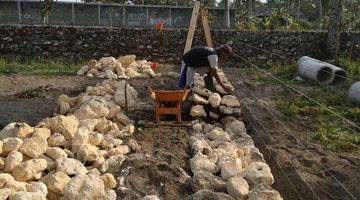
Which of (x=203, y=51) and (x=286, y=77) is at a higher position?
(x=203, y=51)

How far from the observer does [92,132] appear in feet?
19.7

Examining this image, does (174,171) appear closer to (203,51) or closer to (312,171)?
(312,171)

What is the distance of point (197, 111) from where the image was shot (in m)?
7.36

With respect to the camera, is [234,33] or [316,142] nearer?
[316,142]

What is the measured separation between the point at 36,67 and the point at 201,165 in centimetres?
851

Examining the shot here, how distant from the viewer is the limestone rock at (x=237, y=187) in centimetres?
476

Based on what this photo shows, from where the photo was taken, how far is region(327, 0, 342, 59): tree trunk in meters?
14.1

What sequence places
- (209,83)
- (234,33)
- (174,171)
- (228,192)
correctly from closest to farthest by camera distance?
(228,192), (174,171), (209,83), (234,33)

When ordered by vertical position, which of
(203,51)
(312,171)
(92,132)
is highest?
(203,51)

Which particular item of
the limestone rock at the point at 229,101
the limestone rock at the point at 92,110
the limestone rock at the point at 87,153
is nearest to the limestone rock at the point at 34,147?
the limestone rock at the point at 87,153

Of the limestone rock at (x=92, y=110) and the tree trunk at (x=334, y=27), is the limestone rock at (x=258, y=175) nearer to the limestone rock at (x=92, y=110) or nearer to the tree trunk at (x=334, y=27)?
the limestone rock at (x=92, y=110)

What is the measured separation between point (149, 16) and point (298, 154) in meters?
11.6

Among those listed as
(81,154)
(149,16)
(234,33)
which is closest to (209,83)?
(81,154)

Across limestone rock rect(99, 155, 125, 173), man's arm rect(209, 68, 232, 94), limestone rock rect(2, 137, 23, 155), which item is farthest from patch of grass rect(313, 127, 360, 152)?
limestone rock rect(2, 137, 23, 155)
